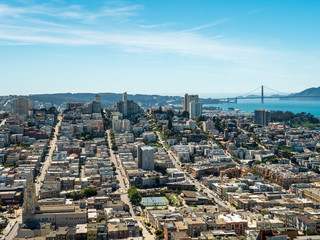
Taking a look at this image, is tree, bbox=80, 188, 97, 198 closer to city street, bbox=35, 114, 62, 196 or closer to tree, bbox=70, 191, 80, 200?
tree, bbox=70, 191, 80, 200

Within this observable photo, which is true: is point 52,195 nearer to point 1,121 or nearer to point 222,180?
point 222,180

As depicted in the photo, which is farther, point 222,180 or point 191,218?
point 222,180

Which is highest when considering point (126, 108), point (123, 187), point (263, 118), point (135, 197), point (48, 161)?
point (126, 108)

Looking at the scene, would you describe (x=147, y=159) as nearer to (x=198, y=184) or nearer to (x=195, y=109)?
(x=198, y=184)

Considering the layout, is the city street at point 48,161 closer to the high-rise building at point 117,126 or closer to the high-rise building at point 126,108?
the high-rise building at point 117,126

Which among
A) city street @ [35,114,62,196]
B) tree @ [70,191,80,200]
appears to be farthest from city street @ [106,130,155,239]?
Result: city street @ [35,114,62,196]

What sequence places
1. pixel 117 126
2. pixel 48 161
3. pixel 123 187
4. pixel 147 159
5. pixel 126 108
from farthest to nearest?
pixel 126 108
pixel 117 126
pixel 48 161
pixel 147 159
pixel 123 187

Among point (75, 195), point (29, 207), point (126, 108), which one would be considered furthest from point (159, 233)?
point (126, 108)

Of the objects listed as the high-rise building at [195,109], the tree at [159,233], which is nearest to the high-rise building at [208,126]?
the high-rise building at [195,109]

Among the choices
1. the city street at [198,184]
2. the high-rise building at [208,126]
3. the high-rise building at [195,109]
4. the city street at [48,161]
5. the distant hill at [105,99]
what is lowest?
the city street at [198,184]

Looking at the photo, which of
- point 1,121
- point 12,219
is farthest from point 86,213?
point 1,121

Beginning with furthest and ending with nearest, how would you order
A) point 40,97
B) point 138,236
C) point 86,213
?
point 40,97 < point 86,213 < point 138,236
